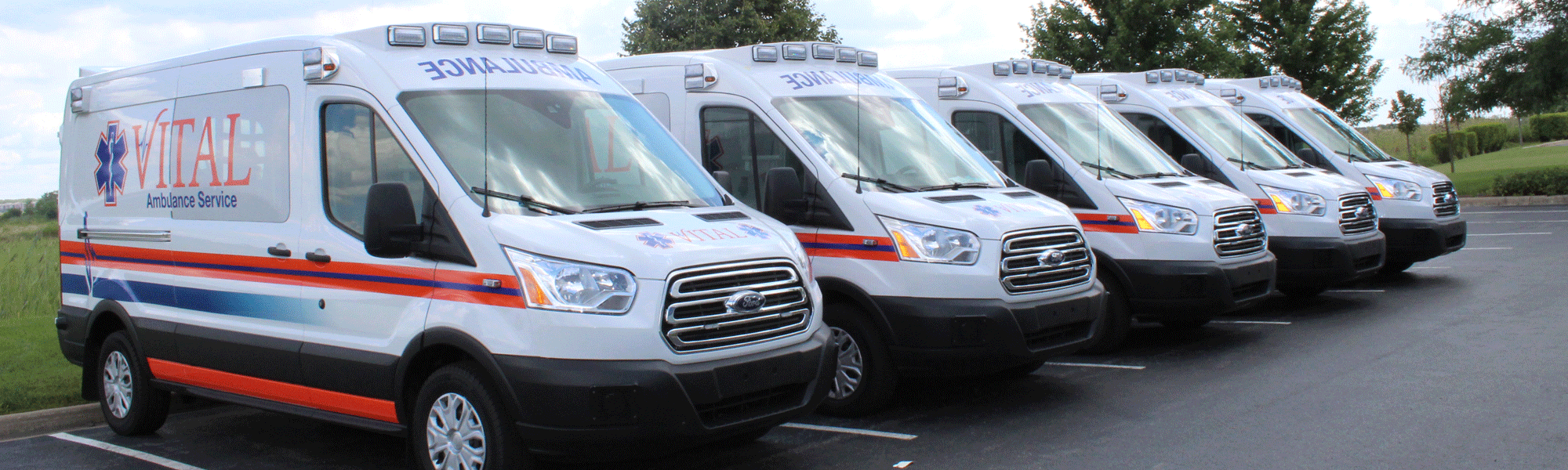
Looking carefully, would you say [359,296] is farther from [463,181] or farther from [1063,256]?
[1063,256]

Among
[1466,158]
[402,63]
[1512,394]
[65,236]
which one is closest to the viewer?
[402,63]

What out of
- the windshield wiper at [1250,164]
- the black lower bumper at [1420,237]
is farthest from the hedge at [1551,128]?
the windshield wiper at [1250,164]

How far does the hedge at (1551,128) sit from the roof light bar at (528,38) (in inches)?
2423

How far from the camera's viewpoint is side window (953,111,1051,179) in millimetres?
9664

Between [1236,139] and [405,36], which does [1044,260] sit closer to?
[405,36]

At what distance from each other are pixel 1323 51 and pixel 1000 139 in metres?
22.2

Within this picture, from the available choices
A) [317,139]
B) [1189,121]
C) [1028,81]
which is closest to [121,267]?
[317,139]

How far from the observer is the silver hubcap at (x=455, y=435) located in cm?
520

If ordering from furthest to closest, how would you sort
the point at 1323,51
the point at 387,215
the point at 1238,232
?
the point at 1323,51 < the point at 1238,232 < the point at 387,215

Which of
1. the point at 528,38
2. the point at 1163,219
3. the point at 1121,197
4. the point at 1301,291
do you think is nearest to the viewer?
the point at 528,38

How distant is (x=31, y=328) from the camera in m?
10.1

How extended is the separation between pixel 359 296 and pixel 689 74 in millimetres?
3158

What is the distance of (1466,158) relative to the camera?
4791 cm

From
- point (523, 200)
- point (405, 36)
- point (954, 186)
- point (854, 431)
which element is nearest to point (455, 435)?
point (523, 200)
